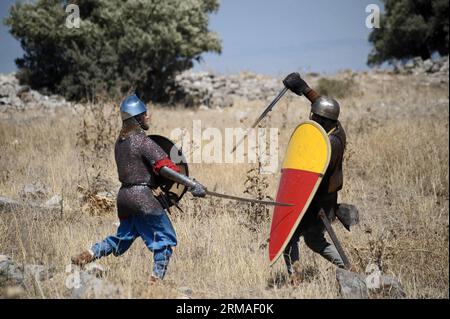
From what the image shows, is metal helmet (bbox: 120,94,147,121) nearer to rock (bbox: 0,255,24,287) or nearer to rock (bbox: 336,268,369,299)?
rock (bbox: 0,255,24,287)

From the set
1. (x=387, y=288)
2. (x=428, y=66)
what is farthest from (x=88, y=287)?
(x=428, y=66)

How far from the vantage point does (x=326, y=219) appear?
12.3 feet

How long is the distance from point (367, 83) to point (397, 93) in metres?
2.49

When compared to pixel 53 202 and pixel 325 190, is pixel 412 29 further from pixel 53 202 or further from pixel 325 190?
pixel 325 190

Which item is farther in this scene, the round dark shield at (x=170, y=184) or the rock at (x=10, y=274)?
the round dark shield at (x=170, y=184)

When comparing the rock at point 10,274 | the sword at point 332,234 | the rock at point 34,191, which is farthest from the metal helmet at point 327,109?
the rock at point 34,191

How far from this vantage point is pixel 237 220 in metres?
5.64

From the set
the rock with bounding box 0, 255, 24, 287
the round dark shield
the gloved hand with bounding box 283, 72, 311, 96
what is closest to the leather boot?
the rock with bounding box 0, 255, 24, 287

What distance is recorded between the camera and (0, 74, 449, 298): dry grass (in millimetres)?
4090

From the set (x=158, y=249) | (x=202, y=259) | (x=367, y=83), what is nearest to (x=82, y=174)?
(x=202, y=259)

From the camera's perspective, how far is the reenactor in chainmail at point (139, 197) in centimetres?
376

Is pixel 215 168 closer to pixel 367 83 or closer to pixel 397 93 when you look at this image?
pixel 397 93

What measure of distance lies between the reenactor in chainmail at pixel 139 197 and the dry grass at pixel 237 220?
8.6 inches
